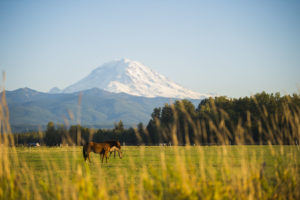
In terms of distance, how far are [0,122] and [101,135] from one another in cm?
11221

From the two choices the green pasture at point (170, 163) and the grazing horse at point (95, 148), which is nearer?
the green pasture at point (170, 163)

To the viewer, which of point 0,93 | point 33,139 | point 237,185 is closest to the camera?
point 237,185

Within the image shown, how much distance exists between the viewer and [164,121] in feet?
318

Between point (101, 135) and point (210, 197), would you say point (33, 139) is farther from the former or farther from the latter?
point (210, 197)

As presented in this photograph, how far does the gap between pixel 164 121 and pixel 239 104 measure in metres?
22.0

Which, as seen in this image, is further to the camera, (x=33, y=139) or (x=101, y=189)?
(x=33, y=139)

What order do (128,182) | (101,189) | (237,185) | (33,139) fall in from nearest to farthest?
(101,189) < (237,185) < (128,182) < (33,139)

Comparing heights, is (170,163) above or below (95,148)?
below

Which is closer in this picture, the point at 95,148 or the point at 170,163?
the point at 170,163

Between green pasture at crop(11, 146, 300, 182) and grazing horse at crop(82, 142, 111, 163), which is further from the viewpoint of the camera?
grazing horse at crop(82, 142, 111, 163)


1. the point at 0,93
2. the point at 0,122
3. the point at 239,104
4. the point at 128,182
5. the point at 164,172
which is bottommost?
the point at 128,182

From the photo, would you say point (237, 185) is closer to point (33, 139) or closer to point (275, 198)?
point (275, 198)

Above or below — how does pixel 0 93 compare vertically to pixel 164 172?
above

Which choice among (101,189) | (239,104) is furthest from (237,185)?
(239,104)
